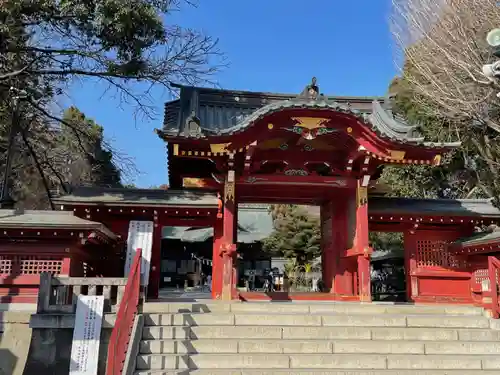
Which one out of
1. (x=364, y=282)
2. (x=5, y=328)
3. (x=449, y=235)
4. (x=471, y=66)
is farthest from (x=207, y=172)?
(x=471, y=66)

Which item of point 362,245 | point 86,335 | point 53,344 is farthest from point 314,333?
point 53,344

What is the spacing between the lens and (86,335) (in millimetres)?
7195

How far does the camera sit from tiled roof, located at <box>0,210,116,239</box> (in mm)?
9359

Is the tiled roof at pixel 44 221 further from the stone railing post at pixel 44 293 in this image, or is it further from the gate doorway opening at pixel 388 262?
the gate doorway opening at pixel 388 262

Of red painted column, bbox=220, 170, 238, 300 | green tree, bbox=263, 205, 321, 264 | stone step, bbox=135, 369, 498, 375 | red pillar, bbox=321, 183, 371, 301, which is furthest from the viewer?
green tree, bbox=263, 205, 321, 264

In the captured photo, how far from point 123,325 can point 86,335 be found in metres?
1.68

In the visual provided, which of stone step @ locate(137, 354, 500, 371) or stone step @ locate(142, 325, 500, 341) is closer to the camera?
stone step @ locate(137, 354, 500, 371)

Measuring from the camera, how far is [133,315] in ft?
22.9

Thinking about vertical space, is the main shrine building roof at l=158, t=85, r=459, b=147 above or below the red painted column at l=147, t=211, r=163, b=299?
above

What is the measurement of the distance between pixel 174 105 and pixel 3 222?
5.57 m

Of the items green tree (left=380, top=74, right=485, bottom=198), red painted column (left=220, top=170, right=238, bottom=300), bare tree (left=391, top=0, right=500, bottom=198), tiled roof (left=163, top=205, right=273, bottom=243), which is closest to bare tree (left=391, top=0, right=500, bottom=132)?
bare tree (left=391, top=0, right=500, bottom=198)

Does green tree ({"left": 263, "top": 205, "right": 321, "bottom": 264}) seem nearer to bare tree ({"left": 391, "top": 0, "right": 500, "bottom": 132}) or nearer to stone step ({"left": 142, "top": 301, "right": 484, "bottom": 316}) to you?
bare tree ({"left": 391, "top": 0, "right": 500, "bottom": 132})

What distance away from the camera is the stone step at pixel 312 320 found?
24.4 ft

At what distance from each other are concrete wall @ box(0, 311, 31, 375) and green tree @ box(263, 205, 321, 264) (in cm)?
1770
